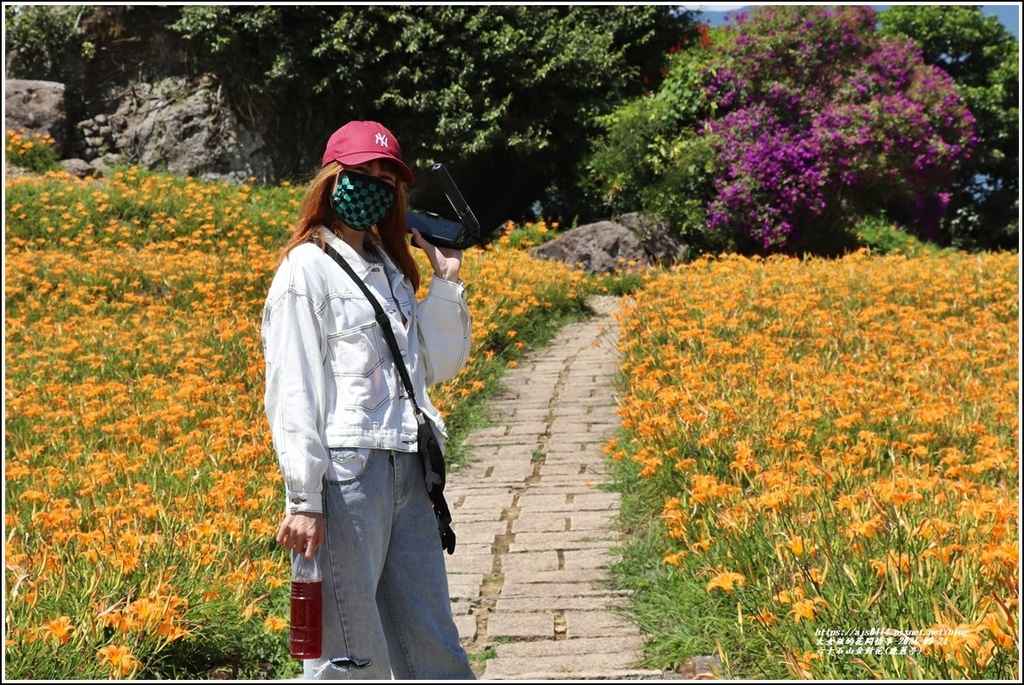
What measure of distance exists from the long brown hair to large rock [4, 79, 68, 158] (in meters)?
14.4

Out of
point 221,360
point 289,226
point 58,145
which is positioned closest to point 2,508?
point 221,360

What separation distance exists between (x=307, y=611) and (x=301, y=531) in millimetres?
198

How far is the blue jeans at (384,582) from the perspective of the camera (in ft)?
7.61

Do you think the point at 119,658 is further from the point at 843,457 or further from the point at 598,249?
the point at 598,249

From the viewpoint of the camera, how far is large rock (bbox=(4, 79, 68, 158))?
15.1 m

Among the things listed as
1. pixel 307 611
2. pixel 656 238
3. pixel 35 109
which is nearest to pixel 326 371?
pixel 307 611

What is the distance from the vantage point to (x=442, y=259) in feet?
8.68

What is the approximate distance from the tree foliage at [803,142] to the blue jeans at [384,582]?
1123 cm

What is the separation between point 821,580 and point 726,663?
0.39 meters

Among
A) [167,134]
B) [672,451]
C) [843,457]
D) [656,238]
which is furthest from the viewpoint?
[167,134]

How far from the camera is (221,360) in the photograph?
7113 mm

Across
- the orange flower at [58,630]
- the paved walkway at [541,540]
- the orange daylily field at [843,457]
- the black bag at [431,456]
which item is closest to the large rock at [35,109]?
the orange daylily field at [843,457]

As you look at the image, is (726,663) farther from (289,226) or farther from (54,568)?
(289,226)

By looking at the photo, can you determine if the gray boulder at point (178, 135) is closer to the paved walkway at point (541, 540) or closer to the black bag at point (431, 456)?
the paved walkway at point (541, 540)
